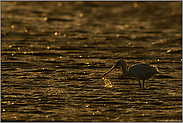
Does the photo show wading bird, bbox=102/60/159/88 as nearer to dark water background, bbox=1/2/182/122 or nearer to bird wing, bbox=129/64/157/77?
bird wing, bbox=129/64/157/77

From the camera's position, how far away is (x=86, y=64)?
18.1m

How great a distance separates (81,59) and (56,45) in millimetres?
3414

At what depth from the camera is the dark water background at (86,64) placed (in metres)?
12.4

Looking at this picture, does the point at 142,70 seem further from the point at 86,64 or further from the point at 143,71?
the point at 86,64

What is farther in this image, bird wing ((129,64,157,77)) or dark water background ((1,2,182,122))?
bird wing ((129,64,157,77))

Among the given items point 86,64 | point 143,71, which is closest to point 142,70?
point 143,71

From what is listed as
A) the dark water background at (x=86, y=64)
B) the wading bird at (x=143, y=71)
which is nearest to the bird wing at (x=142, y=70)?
the wading bird at (x=143, y=71)

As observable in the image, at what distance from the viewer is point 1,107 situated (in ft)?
41.8

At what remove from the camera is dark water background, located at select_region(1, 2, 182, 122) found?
12445 millimetres

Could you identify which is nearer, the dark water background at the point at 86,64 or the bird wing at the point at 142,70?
the dark water background at the point at 86,64

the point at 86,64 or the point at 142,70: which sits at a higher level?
the point at 86,64

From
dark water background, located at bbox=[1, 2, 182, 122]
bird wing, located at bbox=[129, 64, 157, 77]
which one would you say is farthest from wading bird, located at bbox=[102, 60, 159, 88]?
dark water background, located at bbox=[1, 2, 182, 122]

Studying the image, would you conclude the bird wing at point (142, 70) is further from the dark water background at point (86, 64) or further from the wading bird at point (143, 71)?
the dark water background at point (86, 64)

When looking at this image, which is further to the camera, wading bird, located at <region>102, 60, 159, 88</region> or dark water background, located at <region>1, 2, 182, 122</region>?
wading bird, located at <region>102, 60, 159, 88</region>
